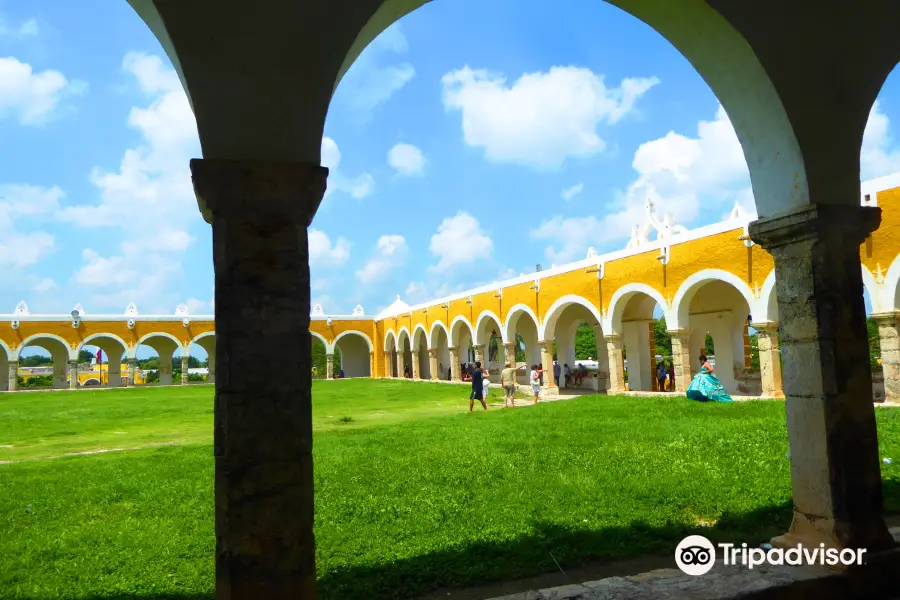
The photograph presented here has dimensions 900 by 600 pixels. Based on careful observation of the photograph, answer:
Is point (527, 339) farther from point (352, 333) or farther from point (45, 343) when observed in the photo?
→ point (45, 343)

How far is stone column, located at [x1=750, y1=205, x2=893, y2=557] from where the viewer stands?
9.93 feet

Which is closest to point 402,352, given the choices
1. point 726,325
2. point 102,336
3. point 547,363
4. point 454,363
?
point 454,363

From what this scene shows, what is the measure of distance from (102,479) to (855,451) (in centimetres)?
685

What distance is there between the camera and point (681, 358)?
14.6m

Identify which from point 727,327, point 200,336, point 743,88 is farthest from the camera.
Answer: point 200,336

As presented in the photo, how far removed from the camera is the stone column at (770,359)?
40.9 feet

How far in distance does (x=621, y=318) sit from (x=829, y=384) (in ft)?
47.3

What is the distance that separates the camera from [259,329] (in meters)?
2.26

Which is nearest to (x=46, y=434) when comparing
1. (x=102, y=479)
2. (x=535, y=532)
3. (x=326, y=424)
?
(x=326, y=424)

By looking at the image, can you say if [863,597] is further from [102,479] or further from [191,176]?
[102,479]

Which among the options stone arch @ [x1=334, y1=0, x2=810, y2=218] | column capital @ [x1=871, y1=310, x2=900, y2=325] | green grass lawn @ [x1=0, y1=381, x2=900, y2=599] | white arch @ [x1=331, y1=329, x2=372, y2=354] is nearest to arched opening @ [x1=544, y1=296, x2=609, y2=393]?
column capital @ [x1=871, y1=310, x2=900, y2=325]

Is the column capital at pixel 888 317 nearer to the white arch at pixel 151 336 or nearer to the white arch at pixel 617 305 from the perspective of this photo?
the white arch at pixel 617 305

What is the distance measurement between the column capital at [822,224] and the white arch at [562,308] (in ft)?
45.4

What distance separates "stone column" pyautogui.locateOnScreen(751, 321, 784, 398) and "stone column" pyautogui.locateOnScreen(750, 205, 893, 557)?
33.5ft
